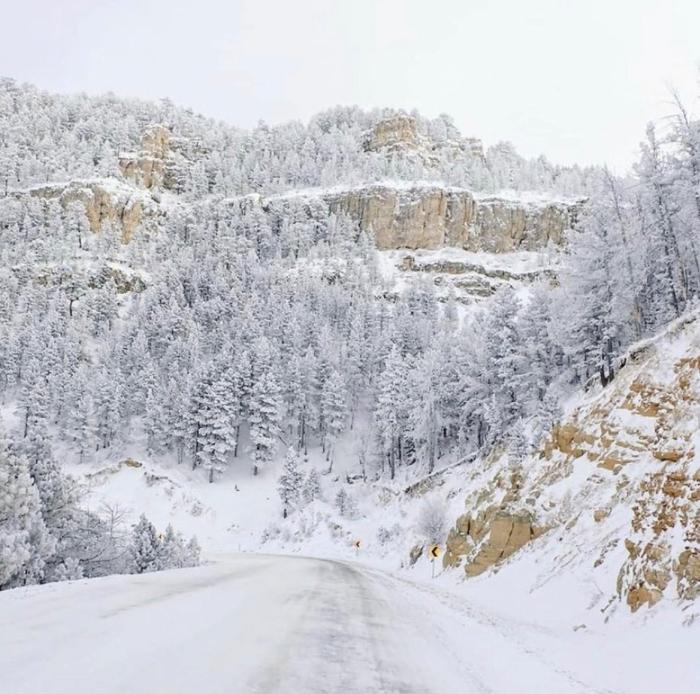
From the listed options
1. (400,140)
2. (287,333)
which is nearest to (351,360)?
(287,333)

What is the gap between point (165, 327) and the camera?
305 feet

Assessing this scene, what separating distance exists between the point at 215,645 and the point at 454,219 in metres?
149

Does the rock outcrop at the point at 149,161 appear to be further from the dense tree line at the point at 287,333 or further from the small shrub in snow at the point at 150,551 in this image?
the small shrub in snow at the point at 150,551

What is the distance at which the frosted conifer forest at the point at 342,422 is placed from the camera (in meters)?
8.95

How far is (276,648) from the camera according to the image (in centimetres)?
726

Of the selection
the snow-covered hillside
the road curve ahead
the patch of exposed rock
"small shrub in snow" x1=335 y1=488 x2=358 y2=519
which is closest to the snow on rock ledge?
Answer: the snow-covered hillside

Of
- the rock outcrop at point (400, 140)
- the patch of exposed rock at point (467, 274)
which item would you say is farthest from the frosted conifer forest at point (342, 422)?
the rock outcrop at point (400, 140)

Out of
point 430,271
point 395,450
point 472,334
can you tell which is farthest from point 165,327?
point 430,271

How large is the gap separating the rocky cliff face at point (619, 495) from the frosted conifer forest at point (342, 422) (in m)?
0.11

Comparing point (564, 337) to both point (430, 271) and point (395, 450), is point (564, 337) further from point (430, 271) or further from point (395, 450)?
point (430, 271)

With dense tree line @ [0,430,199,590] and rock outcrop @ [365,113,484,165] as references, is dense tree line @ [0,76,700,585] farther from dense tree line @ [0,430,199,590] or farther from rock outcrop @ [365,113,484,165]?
rock outcrop @ [365,113,484,165]

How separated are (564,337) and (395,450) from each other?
32.1 meters

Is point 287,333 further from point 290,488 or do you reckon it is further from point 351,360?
point 290,488

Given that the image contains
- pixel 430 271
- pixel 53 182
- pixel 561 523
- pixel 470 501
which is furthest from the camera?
pixel 53 182
